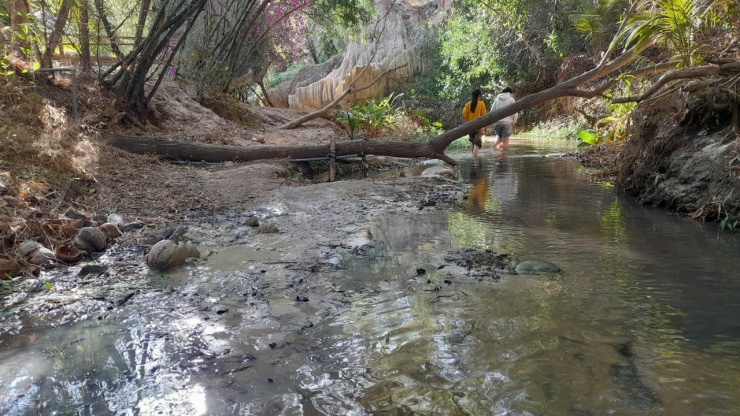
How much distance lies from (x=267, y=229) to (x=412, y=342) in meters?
2.41

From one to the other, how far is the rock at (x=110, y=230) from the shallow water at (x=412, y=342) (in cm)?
107

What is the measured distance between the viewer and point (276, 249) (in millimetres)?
3877

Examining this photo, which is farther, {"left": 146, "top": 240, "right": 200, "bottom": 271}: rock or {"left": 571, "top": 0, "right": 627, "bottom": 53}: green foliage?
{"left": 571, "top": 0, "right": 627, "bottom": 53}: green foliage

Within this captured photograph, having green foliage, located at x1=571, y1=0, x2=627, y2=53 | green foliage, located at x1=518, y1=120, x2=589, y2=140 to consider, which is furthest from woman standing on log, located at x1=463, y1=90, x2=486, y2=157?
green foliage, located at x1=518, y1=120, x2=589, y2=140

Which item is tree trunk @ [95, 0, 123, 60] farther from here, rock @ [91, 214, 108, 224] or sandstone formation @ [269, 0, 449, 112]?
sandstone formation @ [269, 0, 449, 112]

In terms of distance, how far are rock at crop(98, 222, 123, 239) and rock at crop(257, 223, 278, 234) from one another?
1166mm

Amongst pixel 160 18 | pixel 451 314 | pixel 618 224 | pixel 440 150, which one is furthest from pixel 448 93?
pixel 451 314

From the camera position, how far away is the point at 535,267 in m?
3.29

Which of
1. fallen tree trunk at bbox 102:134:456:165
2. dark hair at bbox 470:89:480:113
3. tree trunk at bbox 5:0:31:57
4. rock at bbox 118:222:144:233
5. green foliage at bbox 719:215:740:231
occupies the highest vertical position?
tree trunk at bbox 5:0:31:57

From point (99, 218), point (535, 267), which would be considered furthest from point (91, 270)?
point (535, 267)

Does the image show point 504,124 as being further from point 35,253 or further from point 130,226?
point 35,253

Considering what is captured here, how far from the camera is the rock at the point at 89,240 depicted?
3768mm

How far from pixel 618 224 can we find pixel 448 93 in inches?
663

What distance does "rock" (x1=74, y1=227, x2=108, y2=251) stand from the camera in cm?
377
